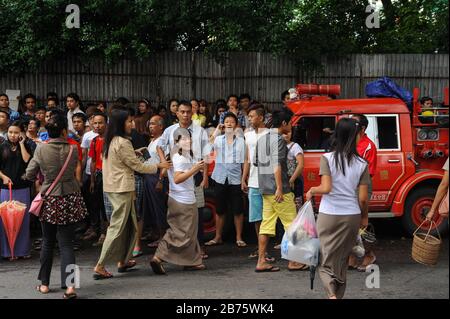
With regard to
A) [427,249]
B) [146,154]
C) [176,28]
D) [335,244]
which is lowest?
[427,249]

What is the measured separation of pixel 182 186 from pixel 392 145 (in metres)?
3.18

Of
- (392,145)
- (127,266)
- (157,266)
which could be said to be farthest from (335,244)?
(392,145)

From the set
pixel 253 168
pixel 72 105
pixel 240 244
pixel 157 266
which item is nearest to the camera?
pixel 157 266

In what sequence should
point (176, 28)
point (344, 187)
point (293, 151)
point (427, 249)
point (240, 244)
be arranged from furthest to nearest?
point (176, 28) < point (240, 244) < point (293, 151) < point (427, 249) < point (344, 187)

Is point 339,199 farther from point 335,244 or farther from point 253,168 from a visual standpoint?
point 253,168

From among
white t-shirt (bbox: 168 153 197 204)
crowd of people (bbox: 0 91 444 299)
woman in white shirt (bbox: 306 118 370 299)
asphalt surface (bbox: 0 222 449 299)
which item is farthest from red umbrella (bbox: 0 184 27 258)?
woman in white shirt (bbox: 306 118 370 299)

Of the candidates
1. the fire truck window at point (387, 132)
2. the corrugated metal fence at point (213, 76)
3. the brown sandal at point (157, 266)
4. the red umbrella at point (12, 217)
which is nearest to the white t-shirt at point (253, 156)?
the brown sandal at point (157, 266)

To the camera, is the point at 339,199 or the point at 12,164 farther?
the point at 12,164

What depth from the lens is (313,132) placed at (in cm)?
863

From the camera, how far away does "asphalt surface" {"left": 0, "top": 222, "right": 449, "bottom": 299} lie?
253 inches

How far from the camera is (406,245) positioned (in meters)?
8.65

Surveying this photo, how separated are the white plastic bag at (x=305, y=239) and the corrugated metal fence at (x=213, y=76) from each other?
23.5ft

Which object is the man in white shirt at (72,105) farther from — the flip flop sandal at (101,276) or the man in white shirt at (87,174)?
the flip flop sandal at (101,276)

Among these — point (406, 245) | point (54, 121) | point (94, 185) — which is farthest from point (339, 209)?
point (94, 185)
